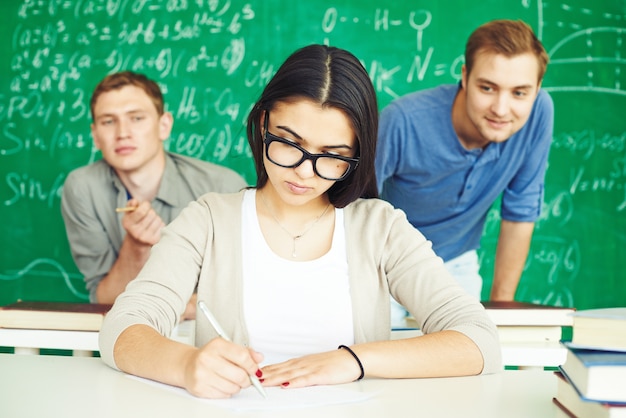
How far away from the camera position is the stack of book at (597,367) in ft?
2.96

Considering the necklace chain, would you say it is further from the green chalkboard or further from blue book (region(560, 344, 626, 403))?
the green chalkboard

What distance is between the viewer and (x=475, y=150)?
281cm

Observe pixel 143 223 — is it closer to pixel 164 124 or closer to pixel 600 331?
pixel 164 124

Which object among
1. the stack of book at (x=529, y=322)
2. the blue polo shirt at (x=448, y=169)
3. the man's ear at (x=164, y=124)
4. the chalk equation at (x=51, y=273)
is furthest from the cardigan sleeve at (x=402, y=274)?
the chalk equation at (x=51, y=273)

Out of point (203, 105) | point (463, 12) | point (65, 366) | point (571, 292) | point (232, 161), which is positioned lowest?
point (571, 292)

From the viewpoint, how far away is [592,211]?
355cm

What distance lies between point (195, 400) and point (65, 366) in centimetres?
31

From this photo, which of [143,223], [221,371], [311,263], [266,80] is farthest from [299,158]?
[266,80]

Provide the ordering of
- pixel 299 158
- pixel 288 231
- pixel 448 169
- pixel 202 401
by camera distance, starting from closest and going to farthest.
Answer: pixel 202 401 → pixel 299 158 → pixel 288 231 → pixel 448 169

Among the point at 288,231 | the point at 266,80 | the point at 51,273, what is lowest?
the point at 51,273

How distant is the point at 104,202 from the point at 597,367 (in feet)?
7.70

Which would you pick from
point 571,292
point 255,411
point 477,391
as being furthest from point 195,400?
point 571,292

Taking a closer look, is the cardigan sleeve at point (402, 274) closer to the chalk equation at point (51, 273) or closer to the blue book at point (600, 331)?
the blue book at point (600, 331)

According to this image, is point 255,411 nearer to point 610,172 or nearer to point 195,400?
point 195,400
